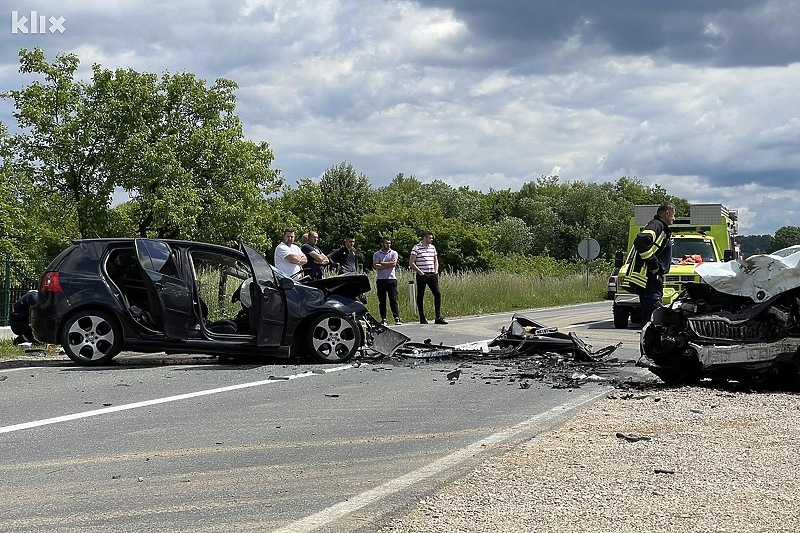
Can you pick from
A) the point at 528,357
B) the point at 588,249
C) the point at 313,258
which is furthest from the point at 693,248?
the point at 588,249

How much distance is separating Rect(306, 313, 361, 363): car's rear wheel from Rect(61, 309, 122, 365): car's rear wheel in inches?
91.7

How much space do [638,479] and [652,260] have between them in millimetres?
7788

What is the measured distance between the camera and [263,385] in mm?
10227

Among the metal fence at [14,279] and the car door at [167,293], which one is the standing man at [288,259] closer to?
the car door at [167,293]

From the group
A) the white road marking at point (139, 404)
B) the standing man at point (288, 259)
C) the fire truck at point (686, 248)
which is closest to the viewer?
the white road marking at point (139, 404)

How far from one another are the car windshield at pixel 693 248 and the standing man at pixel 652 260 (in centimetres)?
750

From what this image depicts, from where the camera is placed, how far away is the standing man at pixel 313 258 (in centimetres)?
1800

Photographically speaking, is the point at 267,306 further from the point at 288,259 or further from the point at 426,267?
the point at 426,267

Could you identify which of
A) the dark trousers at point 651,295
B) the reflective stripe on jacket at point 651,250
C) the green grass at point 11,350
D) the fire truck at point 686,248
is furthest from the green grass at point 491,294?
the dark trousers at point 651,295

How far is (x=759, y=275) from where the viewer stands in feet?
30.7

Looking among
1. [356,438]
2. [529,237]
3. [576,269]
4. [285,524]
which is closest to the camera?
[285,524]

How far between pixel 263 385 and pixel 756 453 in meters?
5.33

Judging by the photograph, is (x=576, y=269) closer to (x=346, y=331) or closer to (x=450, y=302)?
(x=450, y=302)

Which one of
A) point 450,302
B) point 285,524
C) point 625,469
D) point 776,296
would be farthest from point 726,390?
point 450,302
